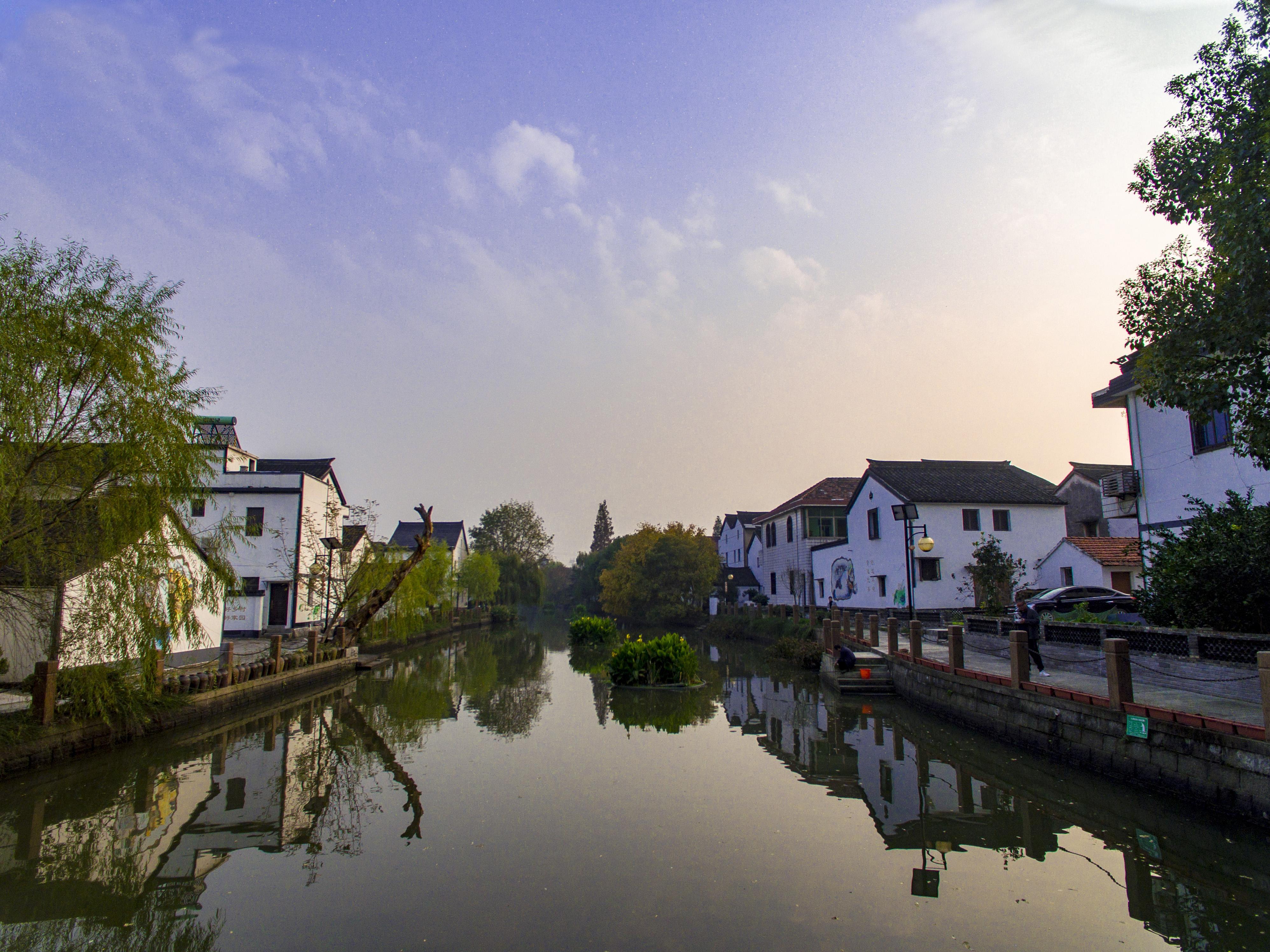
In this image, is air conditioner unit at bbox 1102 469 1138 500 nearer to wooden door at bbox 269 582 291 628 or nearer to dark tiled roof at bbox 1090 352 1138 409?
dark tiled roof at bbox 1090 352 1138 409

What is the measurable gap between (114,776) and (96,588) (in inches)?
104

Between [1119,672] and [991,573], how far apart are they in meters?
19.0

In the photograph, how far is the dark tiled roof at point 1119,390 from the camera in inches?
665

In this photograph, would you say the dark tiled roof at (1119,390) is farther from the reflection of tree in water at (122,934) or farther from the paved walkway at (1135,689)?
the reflection of tree in water at (122,934)

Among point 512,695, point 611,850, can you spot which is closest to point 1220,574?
point 611,850

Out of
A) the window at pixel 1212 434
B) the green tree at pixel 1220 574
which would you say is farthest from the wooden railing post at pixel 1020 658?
the window at pixel 1212 434

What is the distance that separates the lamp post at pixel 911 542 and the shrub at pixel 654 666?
6200 mm

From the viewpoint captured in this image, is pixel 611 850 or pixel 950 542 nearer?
pixel 611 850

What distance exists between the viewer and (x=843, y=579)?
34.0m

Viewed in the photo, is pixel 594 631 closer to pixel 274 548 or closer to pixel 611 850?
pixel 274 548

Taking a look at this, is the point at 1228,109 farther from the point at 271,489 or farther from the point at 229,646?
the point at 271,489

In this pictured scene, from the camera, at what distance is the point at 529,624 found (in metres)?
58.8

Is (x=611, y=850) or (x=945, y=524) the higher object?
(x=945, y=524)

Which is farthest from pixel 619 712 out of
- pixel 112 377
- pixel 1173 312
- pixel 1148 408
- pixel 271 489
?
pixel 271 489
